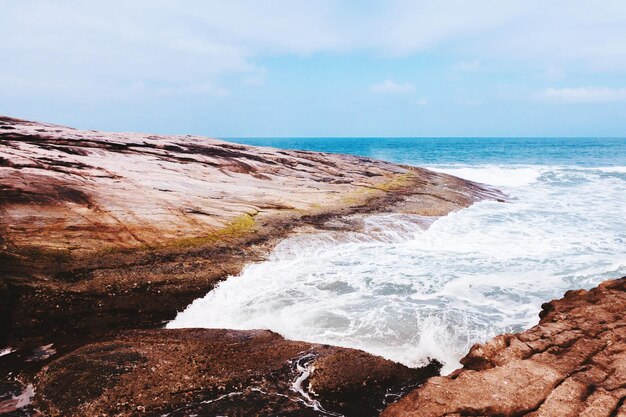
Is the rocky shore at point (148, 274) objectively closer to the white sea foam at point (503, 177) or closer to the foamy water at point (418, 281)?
the foamy water at point (418, 281)

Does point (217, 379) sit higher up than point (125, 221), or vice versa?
point (125, 221)

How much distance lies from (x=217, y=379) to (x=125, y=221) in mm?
10022

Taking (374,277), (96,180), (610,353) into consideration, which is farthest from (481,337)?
(96,180)

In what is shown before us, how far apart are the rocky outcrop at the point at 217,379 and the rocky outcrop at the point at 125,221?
74.7 inches

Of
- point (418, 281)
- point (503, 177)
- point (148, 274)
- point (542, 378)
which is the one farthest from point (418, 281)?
point (503, 177)

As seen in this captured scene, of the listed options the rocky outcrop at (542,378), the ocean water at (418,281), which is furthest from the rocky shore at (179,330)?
the ocean water at (418,281)

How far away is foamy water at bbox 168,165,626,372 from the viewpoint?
1006 centimetres

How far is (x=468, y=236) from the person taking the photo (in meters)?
19.9

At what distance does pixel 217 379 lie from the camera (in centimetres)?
778

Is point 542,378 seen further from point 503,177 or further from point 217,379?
point 503,177

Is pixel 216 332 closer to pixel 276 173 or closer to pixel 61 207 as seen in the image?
pixel 61 207

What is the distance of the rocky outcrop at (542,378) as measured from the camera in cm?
517

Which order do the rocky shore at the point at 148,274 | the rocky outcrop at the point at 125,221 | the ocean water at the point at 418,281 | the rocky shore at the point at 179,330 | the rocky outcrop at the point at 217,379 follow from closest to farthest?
the rocky shore at the point at 179,330, the rocky outcrop at the point at 217,379, the rocky shore at the point at 148,274, the ocean water at the point at 418,281, the rocky outcrop at the point at 125,221

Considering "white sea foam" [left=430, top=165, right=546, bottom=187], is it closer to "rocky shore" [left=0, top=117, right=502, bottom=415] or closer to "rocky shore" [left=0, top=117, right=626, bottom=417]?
"rocky shore" [left=0, top=117, right=502, bottom=415]
